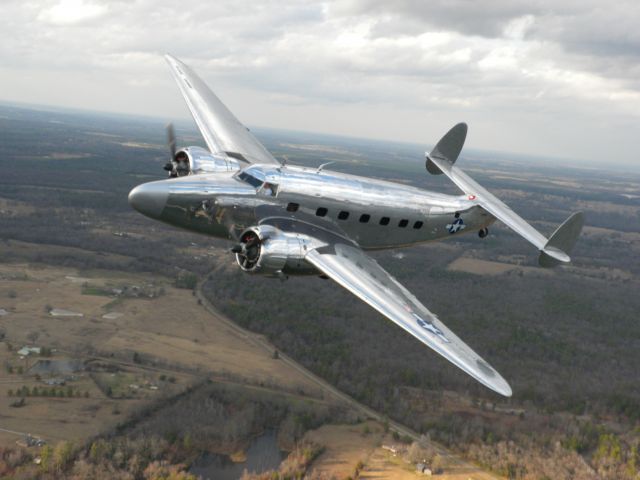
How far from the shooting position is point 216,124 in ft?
110

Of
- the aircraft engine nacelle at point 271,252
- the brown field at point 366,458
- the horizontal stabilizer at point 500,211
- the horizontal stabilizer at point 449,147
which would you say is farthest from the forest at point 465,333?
the aircraft engine nacelle at point 271,252

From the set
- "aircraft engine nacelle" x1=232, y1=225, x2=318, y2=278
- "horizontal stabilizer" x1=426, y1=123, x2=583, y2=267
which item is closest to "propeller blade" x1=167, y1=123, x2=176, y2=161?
"aircraft engine nacelle" x1=232, y1=225, x2=318, y2=278

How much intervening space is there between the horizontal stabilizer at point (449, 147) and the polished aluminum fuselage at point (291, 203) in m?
5.03

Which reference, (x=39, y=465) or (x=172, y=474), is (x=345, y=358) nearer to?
(x=172, y=474)

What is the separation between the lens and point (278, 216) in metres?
23.4

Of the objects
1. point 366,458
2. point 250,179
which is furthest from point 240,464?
point 250,179

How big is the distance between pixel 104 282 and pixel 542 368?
3177 inches

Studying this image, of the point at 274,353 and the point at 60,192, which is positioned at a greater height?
the point at 60,192

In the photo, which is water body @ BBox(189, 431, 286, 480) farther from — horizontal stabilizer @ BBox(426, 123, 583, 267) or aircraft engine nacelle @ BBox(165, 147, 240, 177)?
horizontal stabilizer @ BBox(426, 123, 583, 267)

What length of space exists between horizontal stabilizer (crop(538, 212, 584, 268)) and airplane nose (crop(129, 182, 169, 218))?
16949mm

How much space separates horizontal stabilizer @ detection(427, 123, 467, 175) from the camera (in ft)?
102

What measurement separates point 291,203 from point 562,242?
41.6 feet

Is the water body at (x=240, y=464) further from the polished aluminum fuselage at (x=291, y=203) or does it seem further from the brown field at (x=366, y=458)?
the polished aluminum fuselage at (x=291, y=203)

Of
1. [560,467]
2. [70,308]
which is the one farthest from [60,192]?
[560,467]
